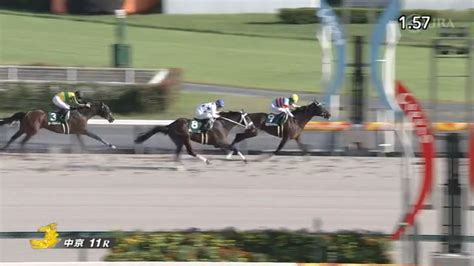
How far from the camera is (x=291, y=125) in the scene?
17750 millimetres

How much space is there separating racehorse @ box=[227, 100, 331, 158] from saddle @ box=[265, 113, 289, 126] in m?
0.05

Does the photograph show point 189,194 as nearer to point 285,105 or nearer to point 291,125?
point 291,125

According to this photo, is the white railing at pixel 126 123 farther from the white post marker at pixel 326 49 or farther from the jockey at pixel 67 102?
the white post marker at pixel 326 49

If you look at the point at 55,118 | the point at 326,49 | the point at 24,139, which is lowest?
the point at 24,139

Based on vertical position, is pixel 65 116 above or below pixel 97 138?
above

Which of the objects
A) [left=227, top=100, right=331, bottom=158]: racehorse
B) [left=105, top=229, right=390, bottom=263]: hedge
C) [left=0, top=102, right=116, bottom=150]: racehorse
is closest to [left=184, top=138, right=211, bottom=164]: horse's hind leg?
[left=227, top=100, right=331, bottom=158]: racehorse

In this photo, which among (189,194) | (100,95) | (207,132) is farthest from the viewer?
(100,95)

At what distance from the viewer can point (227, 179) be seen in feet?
51.2

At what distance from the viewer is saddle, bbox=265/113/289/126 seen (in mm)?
17734

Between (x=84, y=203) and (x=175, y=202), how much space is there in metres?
1.22

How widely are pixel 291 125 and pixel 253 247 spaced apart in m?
9.06

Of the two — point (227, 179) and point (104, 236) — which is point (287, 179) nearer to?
point (227, 179)

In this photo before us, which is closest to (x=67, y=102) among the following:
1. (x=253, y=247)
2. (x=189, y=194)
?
(x=189, y=194)

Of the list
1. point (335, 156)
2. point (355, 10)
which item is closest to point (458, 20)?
point (355, 10)
